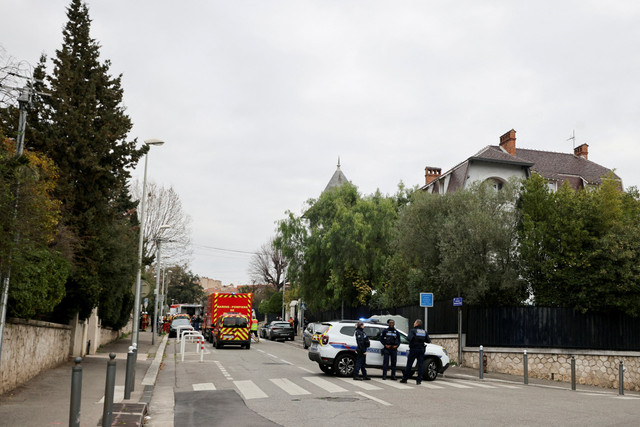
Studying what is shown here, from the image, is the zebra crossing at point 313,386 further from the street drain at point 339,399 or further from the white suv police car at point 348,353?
the white suv police car at point 348,353

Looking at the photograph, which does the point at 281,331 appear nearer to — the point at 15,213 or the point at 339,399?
the point at 339,399

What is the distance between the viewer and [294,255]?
42312mm

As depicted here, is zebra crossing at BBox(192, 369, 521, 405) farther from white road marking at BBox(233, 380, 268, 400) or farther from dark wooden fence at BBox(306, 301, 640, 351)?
dark wooden fence at BBox(306, 301, 640, 351)

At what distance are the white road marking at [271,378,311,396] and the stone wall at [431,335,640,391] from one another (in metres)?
10.7

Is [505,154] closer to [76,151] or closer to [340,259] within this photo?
[340,259]

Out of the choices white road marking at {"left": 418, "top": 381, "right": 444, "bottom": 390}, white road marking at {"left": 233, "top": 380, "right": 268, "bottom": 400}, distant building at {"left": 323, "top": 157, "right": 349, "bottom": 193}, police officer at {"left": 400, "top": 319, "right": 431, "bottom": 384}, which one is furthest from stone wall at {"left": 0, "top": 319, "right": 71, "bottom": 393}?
distant building at {"left": 323, "top": 157, "right": 349, "bottom": 193}

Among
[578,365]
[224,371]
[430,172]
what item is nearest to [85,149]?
[224,371]

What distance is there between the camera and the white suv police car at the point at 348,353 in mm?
18344

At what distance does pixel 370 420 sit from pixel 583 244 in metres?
17.1

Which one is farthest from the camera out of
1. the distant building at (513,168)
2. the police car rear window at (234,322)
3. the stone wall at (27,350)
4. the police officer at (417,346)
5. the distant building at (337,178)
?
the distant building at (337,178)

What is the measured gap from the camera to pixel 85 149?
18.9 meters

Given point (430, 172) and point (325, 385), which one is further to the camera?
point (430, 172)

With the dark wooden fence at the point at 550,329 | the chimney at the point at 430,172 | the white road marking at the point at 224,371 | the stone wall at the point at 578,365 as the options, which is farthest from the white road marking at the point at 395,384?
the chimney at the point at 430,172

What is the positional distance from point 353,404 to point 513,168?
30979 mm
